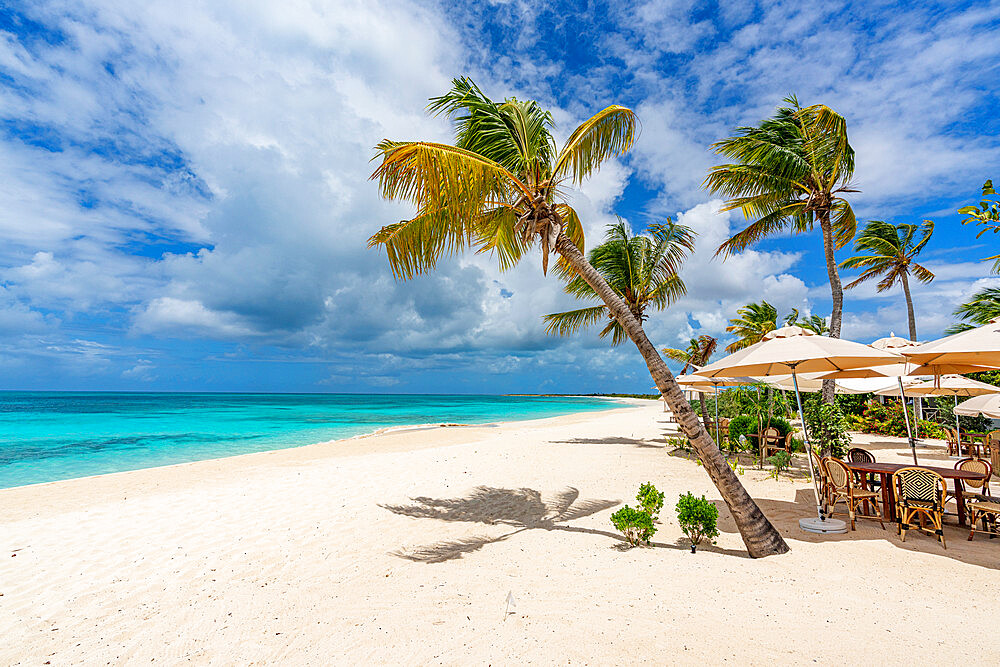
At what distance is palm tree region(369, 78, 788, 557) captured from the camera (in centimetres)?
491

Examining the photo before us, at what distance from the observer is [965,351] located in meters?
5.01

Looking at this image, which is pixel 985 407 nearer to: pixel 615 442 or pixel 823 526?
pixel 823 526

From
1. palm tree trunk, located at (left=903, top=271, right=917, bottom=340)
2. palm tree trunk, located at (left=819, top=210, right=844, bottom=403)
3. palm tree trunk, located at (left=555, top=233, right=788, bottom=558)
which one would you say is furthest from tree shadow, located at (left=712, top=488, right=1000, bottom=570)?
palm tree trunk, located at (left=903, top=271, right=917, bottom=340)

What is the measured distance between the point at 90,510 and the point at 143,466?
8509 millimetres

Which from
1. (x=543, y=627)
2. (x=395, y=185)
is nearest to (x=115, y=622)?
(x=543, y=627)

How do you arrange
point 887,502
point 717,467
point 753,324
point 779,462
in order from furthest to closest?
point 753,324, point 779,462, point 887,502, point 717,467

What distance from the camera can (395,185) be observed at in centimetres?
528

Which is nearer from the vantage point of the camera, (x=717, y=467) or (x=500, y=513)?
(x=717, y=467)

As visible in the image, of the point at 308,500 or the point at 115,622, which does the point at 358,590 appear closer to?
the point at 115,622

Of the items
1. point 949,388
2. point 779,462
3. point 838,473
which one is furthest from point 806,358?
point 949,388

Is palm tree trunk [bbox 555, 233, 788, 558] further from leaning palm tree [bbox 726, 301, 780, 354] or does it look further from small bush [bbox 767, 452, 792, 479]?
leaning palm tree [bbox 726, 301, 780, 354]

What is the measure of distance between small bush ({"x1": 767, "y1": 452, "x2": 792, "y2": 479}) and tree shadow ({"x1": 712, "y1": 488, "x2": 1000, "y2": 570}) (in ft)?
8.18

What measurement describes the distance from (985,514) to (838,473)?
1.42 m

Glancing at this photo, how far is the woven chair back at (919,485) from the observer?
5.19m
